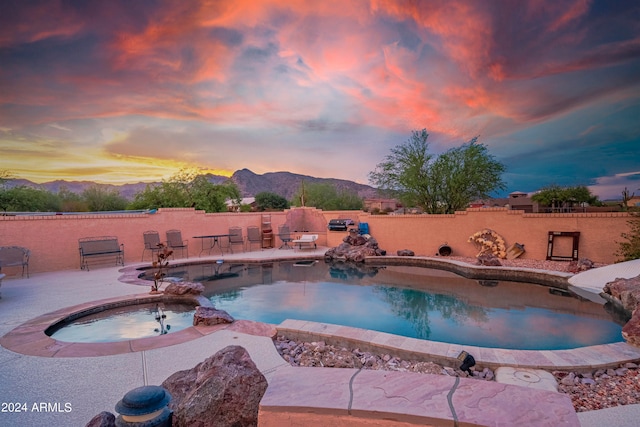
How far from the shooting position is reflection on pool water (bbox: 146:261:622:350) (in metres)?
5.20

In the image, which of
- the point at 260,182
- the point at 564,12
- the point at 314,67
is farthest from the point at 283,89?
the point at 260,182

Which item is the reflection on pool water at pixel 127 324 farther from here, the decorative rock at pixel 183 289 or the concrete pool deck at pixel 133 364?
the concrete pool deck at pixel 133 364

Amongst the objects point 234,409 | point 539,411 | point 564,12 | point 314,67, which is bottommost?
point 234,409

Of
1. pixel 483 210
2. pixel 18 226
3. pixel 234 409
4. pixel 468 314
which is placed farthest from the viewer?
pixel 483 210

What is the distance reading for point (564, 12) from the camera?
43.8 ft

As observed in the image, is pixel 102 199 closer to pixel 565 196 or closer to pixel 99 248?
pixel 99 248

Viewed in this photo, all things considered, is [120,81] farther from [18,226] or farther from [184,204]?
[184,204]

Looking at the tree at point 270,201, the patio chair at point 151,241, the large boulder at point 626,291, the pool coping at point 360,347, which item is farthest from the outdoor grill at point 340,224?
the tree at point 270,201

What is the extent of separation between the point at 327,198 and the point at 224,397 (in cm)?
4053

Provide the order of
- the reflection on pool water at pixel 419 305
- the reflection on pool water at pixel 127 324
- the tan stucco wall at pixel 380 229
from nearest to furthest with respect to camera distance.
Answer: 1. the reflection on pool water at pixel 127 324
2. the reflection on pool water at pixel 419 305
3. the tan stucco wall at pixel 380 229

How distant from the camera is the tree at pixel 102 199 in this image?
24.1 metres

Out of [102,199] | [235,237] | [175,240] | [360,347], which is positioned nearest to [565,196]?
[235,237]

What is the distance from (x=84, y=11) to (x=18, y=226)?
7.55m

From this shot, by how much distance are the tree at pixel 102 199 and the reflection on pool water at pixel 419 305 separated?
18.6 meters
